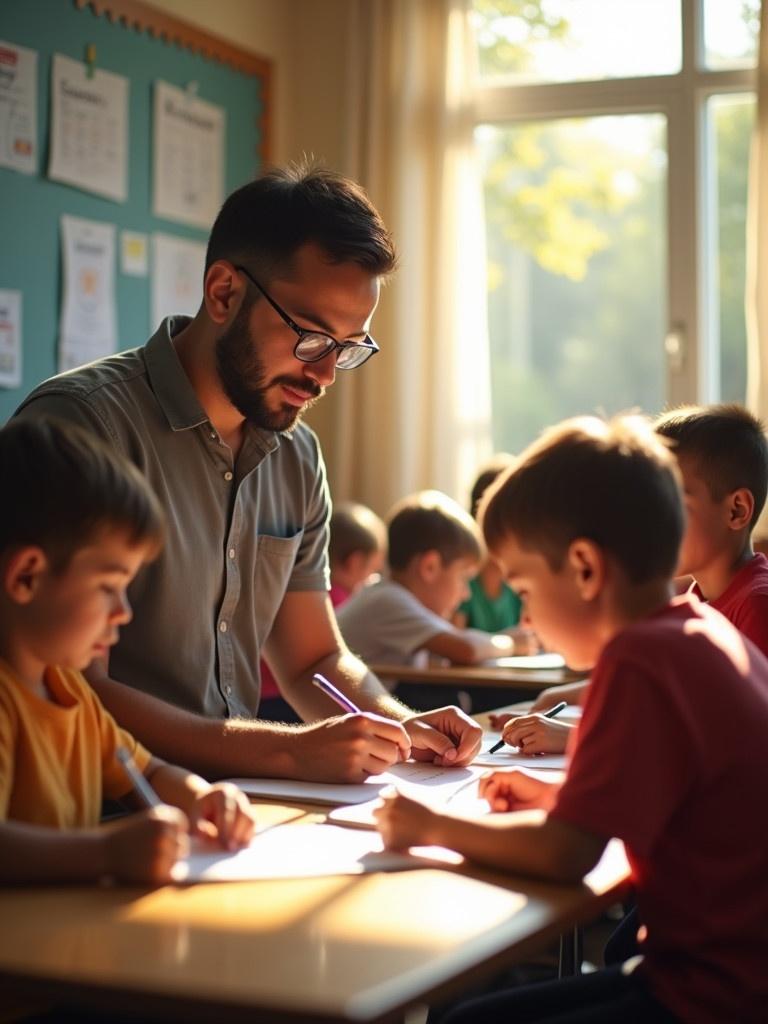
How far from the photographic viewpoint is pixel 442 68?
5305 mm

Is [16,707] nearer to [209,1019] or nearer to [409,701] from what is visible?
[209,1019]

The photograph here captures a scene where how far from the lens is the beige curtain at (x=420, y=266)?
17.3ft

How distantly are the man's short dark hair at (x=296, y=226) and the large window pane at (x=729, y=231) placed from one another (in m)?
3.16

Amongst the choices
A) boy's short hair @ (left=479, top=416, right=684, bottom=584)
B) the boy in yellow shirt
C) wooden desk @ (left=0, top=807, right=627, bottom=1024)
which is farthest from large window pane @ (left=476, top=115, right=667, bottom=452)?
wooden desk @ (left=0, top=807, right=627, bottom=1024)

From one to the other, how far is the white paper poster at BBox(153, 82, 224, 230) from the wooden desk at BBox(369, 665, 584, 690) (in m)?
2.06

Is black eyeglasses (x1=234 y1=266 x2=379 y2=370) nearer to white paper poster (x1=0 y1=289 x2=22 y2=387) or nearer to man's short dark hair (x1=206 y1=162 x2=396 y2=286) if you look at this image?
man's short dark hair (x1=206 y1=162 x2=396 y2=286)

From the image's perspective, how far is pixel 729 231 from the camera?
509cm

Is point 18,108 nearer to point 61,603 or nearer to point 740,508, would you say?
point 740,508

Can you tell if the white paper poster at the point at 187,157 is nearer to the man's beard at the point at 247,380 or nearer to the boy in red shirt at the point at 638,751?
the man's beard at the point at 247,380

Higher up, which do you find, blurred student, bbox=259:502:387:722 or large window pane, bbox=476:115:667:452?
large window pane, bbox=476:115:667:452

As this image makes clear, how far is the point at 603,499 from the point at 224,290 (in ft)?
3.24

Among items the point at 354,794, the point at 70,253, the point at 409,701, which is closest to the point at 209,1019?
the point at 354,794

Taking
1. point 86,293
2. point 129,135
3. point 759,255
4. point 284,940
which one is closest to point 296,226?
point 284,940

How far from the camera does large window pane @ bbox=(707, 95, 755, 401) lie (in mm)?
5062
